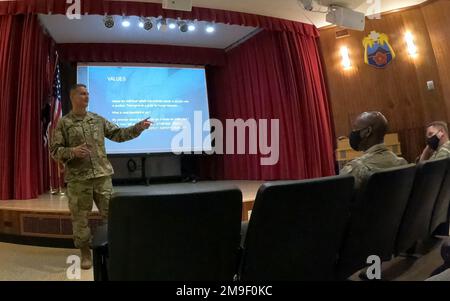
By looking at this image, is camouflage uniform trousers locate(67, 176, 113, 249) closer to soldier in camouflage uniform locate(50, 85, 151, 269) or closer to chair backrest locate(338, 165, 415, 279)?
soldier in camouflage uniform locate(50, 85, 151, 269)

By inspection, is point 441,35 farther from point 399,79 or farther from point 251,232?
point 251,232

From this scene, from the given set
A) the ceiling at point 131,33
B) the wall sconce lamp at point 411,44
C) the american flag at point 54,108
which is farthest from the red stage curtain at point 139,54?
the wall sconce lamp at point 411,44

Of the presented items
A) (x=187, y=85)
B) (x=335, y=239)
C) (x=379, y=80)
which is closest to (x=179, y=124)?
(x=187, y=85)

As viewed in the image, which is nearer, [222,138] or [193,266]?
[193,266]

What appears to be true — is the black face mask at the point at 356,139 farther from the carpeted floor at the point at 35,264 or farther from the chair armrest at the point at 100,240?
the carpeted floor at the point at 35,264

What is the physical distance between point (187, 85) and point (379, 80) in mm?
3091

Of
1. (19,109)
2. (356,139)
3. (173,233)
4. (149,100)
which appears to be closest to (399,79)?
(356,139)

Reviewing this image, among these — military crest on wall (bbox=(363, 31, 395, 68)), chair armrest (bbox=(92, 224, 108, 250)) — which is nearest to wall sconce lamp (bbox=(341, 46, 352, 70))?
military crest on wall (bbox=(363, 31, 395, 68))

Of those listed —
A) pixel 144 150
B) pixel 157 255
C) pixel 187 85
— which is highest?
pixel 187 85

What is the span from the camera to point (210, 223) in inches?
37.1

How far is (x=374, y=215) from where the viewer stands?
1366 millimetres

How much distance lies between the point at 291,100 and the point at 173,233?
4004mm

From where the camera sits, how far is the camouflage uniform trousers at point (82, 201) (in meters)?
2.15
